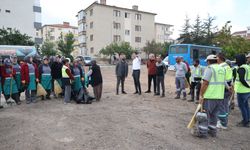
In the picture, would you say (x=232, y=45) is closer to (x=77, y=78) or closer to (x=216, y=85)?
(x=77, y=78)

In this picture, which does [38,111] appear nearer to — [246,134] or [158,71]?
[158,71]

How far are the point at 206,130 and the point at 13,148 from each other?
4.02m

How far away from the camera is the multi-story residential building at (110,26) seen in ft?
182

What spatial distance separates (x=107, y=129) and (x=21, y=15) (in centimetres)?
4487

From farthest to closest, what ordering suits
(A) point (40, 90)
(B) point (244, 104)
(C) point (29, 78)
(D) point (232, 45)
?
(D) point (232, 45)
(A) point (40, 90)
(C) point (29, 78)
(B) point (244, 104)

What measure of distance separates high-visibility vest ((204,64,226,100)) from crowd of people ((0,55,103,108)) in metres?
5.03

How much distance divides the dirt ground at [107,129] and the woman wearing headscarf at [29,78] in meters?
0.62

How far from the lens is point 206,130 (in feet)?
17.6

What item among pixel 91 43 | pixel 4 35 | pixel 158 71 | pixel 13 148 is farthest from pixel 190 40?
pixel 13 148

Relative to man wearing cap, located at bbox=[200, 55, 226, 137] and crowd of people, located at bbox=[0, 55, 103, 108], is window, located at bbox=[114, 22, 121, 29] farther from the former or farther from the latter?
man wearing cap, located at bbox=[200, 55, 226, 137]

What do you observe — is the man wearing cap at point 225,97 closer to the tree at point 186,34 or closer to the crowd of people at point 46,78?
the crowd of people at point 46,78

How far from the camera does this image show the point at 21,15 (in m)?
44.8

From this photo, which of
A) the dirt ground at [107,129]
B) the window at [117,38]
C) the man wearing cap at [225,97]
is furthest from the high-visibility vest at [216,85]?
the window at [117,38]

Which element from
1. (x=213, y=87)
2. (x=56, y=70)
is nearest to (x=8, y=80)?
(x=56, y=70)
